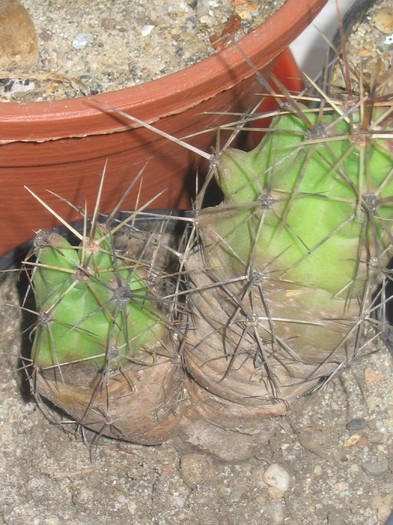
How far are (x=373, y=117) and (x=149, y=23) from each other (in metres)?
0.63

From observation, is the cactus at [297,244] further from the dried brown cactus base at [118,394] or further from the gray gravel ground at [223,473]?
the gray gravel ground at [223,473]

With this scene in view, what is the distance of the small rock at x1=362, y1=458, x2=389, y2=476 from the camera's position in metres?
1.30

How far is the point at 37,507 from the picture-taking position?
1286 mm

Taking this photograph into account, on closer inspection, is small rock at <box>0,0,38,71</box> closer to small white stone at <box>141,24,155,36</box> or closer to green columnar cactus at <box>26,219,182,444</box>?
small white stone at <box>141,24,155,36</box>

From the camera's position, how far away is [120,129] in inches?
43.4

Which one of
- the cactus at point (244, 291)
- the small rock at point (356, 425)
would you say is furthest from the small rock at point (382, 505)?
the cactus at point (244, 291)

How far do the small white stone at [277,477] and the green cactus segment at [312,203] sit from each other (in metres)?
0.54

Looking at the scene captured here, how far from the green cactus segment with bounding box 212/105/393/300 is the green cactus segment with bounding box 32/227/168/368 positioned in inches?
5.3

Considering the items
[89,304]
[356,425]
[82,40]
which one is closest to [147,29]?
[82,40]

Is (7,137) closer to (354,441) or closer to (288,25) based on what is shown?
(288,25)

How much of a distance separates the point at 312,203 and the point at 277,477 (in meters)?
0.67

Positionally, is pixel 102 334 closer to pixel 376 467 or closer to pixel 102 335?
pixel 102 335

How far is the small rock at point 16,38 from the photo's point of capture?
1.20 meters

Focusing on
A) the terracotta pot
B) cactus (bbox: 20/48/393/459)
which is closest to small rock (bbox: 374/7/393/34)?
the terracotta pot
